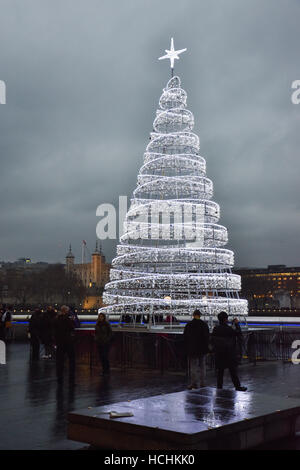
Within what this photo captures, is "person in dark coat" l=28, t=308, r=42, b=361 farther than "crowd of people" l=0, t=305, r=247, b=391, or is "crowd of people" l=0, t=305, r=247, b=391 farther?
"person in dark coat" l=28, t=308, r=42, b=361

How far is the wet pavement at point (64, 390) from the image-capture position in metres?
8.03

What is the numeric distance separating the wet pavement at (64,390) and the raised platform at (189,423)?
0.42 metres

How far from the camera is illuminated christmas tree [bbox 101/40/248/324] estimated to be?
2212cm

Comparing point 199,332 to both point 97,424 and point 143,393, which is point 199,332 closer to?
point 143,393

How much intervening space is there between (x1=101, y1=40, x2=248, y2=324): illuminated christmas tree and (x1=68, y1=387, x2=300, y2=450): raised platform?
43.4 ft

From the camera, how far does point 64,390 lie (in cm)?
1260

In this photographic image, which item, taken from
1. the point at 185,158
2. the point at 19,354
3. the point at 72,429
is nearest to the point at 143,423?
the point at 72,429

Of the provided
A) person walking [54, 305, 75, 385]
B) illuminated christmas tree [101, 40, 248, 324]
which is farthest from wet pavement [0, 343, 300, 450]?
illuminated christmas tree [101, 40, 248, 324]

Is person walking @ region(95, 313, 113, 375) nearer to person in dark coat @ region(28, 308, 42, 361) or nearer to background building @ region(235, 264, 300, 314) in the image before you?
person in dark coat @ region(28, 308, 42, 361)

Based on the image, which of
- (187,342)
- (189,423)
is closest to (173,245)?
(187,342)

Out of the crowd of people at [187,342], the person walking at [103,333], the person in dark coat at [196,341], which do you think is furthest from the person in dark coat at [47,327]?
the person in dark coat at [196,341]

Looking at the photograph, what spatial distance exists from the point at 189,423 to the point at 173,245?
55.8ft

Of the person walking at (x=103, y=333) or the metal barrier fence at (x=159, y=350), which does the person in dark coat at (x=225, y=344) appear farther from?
the person walking at (x=103, y=333)
